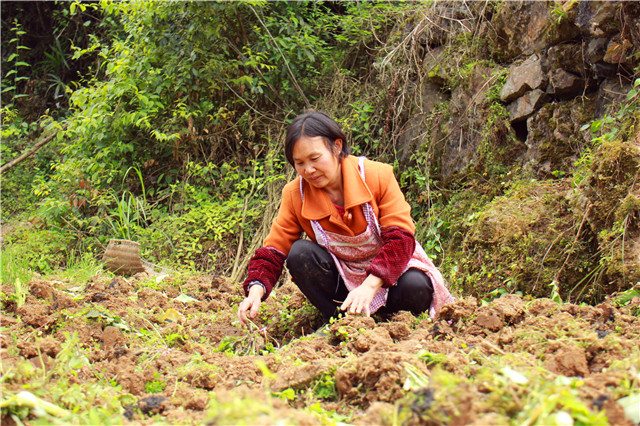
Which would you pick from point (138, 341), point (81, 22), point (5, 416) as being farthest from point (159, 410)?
point (81, 22)

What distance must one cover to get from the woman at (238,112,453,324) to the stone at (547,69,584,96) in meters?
1.72

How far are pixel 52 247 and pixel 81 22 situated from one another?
425 centimetres

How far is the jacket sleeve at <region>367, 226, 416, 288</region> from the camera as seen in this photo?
270 cm

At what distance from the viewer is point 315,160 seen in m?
2.76

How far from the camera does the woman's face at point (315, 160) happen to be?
2732 mm

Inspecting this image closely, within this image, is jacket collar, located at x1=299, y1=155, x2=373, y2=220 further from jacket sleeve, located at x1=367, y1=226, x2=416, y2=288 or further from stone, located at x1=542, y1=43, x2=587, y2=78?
stone, located at x1=542, y1=43, x2=587, y2=78

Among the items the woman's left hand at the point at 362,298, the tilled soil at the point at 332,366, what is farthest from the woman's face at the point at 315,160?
the tilled soil at the point at 332,366

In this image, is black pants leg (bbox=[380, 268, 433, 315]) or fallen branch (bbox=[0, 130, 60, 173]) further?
fallen branch (bbox=[0, 130, 60, 173])

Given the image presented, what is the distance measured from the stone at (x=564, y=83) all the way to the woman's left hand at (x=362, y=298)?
221cm

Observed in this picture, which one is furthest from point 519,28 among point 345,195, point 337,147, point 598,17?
point 345,195

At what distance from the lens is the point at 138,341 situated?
280 centimetres

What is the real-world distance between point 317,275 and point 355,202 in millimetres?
484

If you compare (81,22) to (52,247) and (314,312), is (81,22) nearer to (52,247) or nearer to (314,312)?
(52,247)

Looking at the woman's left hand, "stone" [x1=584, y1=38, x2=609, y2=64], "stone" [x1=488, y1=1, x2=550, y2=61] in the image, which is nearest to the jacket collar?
the woman's left hand
